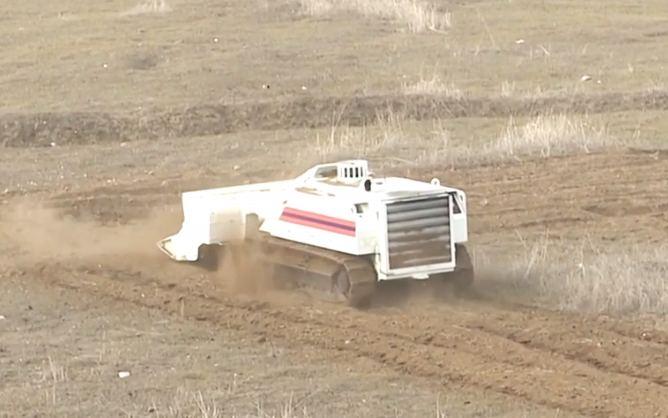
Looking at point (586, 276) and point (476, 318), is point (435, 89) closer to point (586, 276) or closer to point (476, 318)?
point (586, 276)

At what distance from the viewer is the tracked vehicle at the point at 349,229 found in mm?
11680

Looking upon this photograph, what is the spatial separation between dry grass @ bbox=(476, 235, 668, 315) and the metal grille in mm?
920

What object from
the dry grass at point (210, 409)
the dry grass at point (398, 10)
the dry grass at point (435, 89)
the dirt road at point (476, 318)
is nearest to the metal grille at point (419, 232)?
the dirt road at point (476, 318)

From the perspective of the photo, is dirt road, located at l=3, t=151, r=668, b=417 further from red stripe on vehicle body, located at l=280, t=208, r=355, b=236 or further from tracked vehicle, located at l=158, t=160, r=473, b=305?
red stripe on vehicle body, located at l=280, t=208, r=355, b=236

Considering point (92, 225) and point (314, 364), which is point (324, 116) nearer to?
point (92, 225)

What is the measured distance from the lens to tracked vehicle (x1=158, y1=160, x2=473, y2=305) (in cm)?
1168

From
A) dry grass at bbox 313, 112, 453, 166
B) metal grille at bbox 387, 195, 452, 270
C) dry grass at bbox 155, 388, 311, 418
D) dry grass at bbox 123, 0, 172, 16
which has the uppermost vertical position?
dry grass at bbox 123, 0, 172, 16

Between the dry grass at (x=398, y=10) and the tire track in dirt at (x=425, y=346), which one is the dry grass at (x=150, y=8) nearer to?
the dry grass at (x=398, y=10)

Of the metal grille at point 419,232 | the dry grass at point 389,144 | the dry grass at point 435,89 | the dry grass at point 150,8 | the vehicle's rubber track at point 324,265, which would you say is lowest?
the dry grass at point 389,144

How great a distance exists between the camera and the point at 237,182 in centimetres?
1766

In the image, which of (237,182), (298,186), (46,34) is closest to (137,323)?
(298,186)

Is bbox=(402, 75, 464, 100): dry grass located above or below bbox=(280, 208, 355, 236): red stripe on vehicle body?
below

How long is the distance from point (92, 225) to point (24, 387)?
567 cm

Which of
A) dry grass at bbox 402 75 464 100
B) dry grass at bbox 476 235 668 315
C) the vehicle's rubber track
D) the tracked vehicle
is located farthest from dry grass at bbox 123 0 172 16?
the vehicle's rubber track
